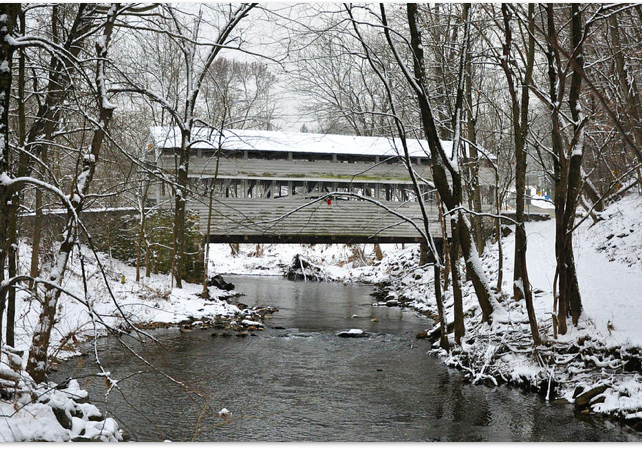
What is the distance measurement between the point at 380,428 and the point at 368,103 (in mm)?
22229

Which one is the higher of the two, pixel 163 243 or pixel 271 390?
pixel 163 243

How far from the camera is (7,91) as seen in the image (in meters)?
3.53

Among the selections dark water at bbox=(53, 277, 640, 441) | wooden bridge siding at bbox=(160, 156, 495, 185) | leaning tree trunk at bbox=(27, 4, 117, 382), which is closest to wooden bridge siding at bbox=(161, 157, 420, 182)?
wooden bridge siding at bbox=(160, 156, 495, 185)

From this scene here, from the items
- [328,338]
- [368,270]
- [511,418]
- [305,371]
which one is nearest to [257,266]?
[368,270]

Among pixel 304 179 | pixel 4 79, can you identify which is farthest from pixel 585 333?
pixel 304 179

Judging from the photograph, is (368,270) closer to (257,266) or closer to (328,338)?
(257,266)

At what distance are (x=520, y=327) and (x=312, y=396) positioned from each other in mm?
4081

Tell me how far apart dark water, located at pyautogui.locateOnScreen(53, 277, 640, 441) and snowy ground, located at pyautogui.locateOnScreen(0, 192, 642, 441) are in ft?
1.56

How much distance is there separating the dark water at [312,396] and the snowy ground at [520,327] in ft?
1.56

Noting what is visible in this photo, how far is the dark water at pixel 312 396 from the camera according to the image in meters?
A: 6.12

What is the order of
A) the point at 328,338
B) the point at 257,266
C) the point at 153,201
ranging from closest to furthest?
the point at 328,338
the point at 153,201
the point at 257,266

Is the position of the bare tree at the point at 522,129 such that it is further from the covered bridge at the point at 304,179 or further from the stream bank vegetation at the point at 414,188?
the covered bridge at the point at 304,179

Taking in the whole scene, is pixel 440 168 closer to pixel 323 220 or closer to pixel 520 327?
pixel 520 327

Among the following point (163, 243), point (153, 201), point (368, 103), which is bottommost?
point (163, 243)
